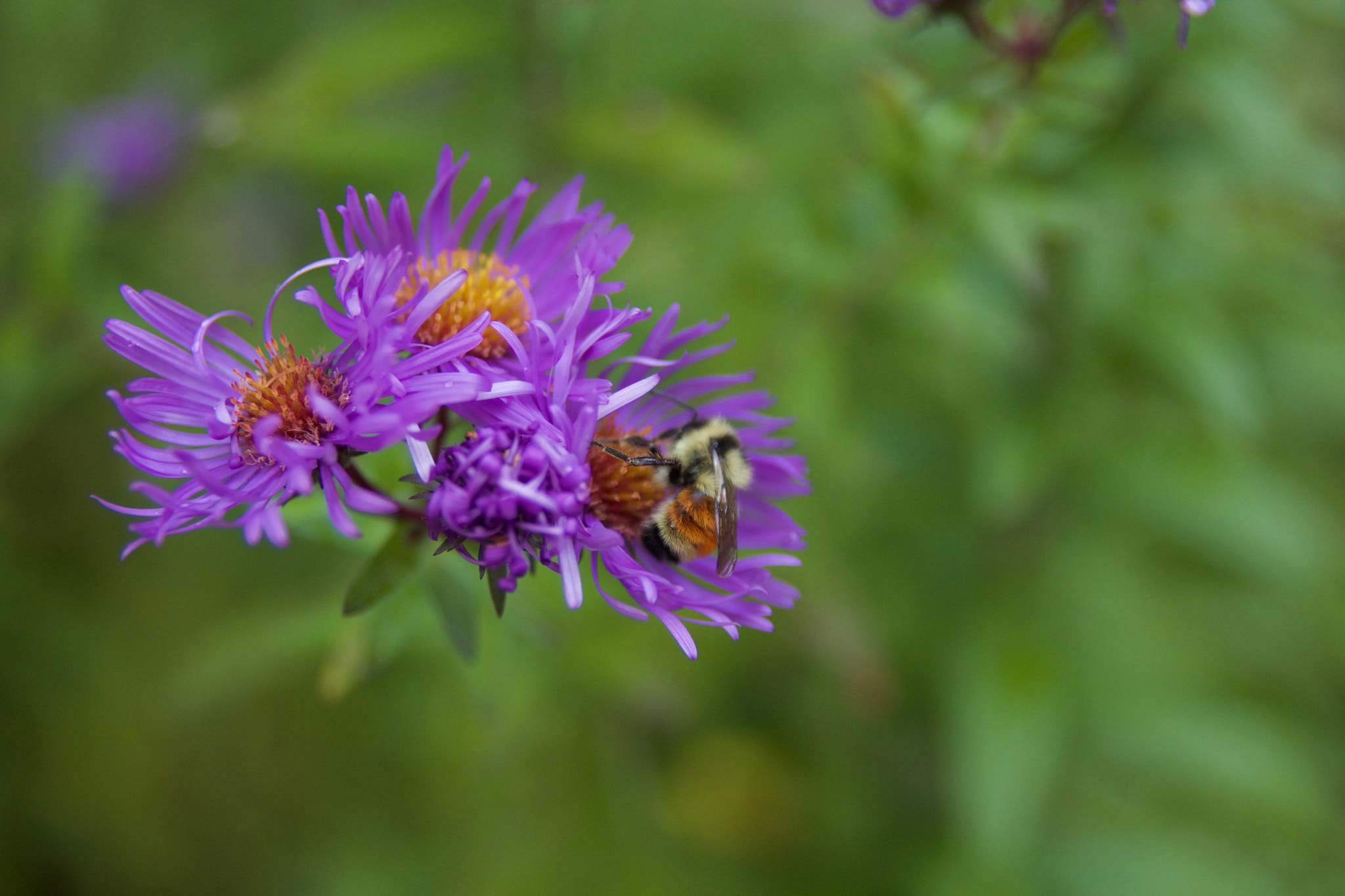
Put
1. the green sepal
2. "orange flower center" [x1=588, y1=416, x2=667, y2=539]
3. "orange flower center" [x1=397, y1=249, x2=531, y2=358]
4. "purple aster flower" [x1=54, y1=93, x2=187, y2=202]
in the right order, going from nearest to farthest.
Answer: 1. the green sepal
2. "orange flower center" [x1=397, y1=249, x2=531, y2=358]
3. "orange flower center" [x1=588, y1=416, x2=667, y2=539]
4. "purple aster flower" [x1=54, y1=93, x2=187, y2=202]

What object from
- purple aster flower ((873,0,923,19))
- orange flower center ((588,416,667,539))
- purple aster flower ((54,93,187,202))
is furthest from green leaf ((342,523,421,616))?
purple aster flower ((54,93,187,202))

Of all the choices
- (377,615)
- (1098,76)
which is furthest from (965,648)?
(377,615)

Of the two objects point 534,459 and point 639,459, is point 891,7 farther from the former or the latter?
point 534,459

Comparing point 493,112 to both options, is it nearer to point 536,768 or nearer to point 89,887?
point 536,768

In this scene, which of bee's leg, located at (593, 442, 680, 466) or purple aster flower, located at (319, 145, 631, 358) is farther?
bee's leg, located at (593, 442, 680, 466)

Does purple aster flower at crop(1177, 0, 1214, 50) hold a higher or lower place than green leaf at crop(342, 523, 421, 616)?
higher

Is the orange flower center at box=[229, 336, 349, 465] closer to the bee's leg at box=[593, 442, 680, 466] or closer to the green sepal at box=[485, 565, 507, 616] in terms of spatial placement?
the green sepal at box=[485, 565, 507, 616]
